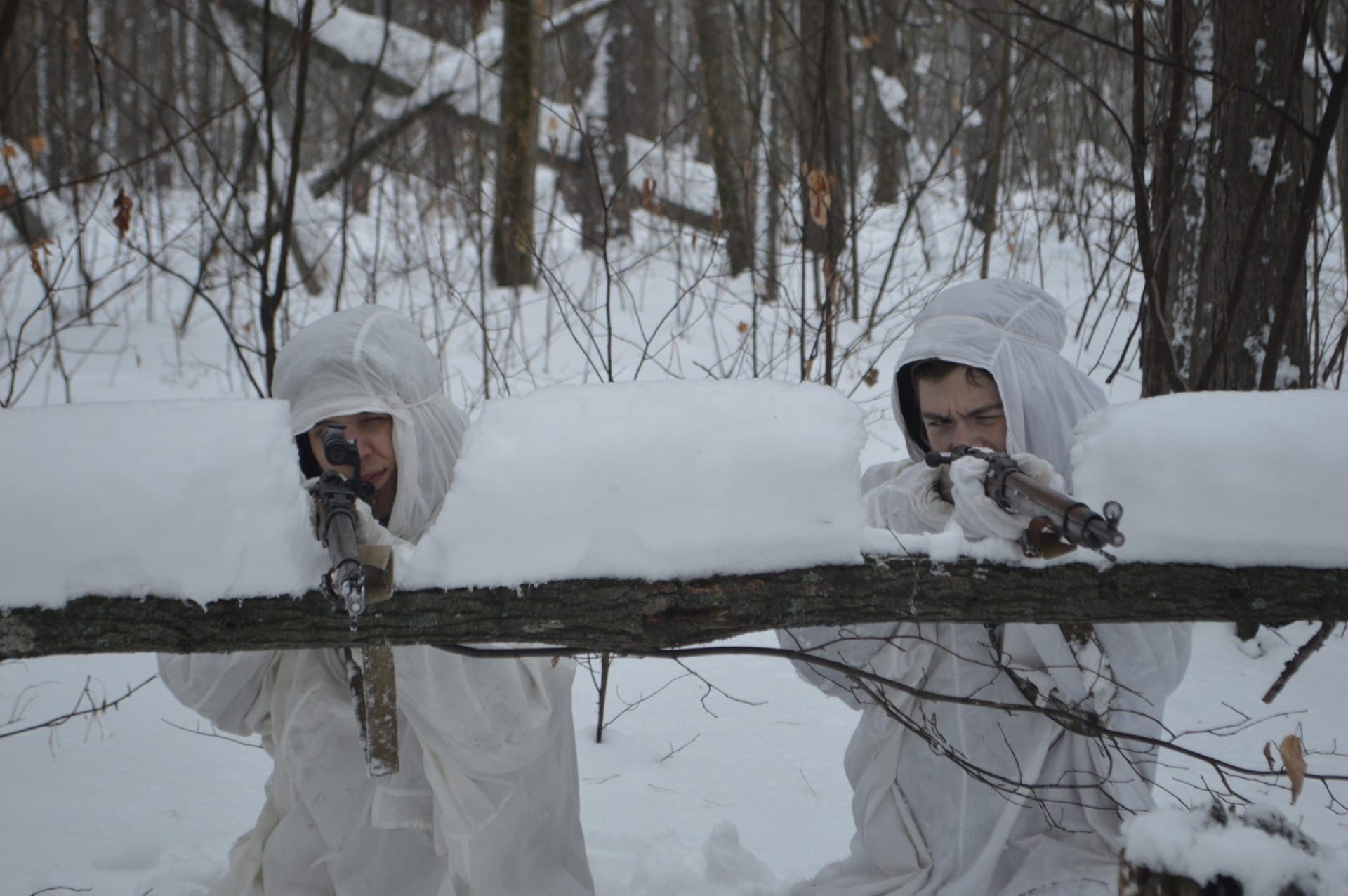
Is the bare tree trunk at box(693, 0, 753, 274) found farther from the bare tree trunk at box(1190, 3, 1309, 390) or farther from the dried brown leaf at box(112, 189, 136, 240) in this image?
the dried brown leaf at box(112, 189, 136, 240)

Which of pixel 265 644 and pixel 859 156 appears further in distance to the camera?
pixel 859 156

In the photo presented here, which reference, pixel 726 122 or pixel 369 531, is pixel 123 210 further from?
pixel 726 122

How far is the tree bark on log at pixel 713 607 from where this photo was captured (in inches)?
50.2

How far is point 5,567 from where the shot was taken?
122cm

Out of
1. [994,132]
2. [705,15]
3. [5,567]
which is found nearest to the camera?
[5,567]

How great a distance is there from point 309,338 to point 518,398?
902 mm

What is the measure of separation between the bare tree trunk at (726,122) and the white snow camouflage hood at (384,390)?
3.43 metres

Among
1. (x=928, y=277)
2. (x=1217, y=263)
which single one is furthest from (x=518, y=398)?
(x=928, y=277)

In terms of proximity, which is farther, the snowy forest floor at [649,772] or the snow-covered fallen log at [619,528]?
the snowy forest floor at [649,772]

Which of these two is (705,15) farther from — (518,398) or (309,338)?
(518,398)

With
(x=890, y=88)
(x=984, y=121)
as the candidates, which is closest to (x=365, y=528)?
(x=890, y=88)

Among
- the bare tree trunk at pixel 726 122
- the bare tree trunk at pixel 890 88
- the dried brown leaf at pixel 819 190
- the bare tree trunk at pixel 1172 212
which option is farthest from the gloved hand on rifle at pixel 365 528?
the bare tree trunk at pixel 890 88

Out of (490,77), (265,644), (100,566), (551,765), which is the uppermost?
(490,77)

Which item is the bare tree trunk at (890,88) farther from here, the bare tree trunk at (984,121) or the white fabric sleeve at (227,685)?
the white fabric sleeve at (227,685)
